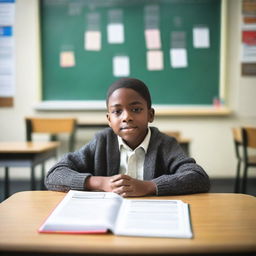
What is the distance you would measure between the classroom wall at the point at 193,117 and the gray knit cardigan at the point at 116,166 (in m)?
2.81

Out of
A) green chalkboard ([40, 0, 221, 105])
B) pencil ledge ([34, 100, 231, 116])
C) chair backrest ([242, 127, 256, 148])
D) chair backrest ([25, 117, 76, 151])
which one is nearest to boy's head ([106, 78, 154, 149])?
chair backrest ([242, 127, 256, 148])

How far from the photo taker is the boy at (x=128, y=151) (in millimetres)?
1156

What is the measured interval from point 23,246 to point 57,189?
51 cm

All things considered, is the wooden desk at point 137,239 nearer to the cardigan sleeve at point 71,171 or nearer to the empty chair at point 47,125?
the cardigan sleeve at point 71,171

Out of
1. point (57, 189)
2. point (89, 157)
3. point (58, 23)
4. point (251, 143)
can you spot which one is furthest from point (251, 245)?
point (58, 23)

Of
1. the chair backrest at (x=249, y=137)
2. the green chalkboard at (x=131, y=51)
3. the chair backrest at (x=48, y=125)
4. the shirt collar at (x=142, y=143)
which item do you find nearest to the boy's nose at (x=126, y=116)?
the shirt collar at (x=142, y=143)

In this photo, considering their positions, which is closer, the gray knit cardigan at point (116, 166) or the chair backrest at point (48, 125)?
the gray knit cardigan at point (116, 166)

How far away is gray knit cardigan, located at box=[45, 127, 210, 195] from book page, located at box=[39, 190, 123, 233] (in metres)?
0.16

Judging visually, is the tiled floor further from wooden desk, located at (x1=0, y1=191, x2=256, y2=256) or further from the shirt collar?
wooden desk, located at (x1=0, y1=191, x2=256, y2=256)

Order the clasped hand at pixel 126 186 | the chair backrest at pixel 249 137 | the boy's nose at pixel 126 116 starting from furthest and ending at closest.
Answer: the chair backrest at pixel 249 137 < the boy's nose at pixel 126 116 < the clasped hand at pixel 126 186

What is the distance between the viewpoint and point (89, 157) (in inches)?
51.3

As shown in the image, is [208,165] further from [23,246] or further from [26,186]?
[23,246]

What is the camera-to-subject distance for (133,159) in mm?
1287

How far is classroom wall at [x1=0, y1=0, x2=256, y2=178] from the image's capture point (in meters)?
4.05
